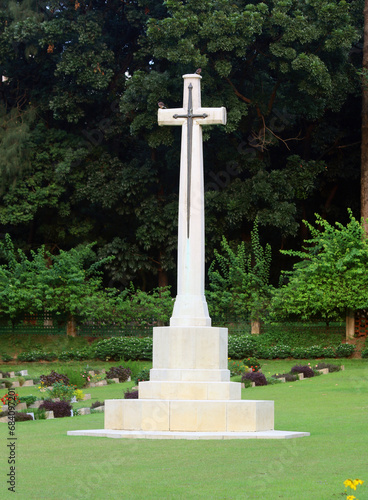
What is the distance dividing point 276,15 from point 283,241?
9524 millimetres

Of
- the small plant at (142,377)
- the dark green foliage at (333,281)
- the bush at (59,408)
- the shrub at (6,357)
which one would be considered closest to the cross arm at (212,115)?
the bush at (59,408)

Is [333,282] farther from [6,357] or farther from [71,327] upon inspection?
[6,357]

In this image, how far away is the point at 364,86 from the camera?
2892 cm

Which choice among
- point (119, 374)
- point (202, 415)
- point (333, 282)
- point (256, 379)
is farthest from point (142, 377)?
point (333, 282)

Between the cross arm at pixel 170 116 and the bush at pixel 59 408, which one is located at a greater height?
the cross arm at pixel 170 116

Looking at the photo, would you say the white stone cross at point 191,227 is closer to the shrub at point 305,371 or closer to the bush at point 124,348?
the shrub at point 305,371

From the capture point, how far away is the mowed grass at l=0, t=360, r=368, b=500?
7.14 metres

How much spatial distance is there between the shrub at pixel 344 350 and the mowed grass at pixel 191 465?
13.3 metres

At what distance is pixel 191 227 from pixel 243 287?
56.1ft

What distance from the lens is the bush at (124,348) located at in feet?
89.0

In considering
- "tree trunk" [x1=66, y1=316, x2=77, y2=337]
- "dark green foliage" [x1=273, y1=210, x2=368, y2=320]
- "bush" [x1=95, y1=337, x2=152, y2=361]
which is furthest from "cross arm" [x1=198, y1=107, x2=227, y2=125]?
"tree trunk" [x1=66, y1=316, x2=77, y2=337]

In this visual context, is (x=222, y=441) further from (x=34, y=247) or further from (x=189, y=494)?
(x=34, y=247)

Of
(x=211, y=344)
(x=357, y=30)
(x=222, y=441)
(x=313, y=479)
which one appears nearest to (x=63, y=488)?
(x=313, y=479)

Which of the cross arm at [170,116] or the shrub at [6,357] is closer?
the cross arm at [170,116]
